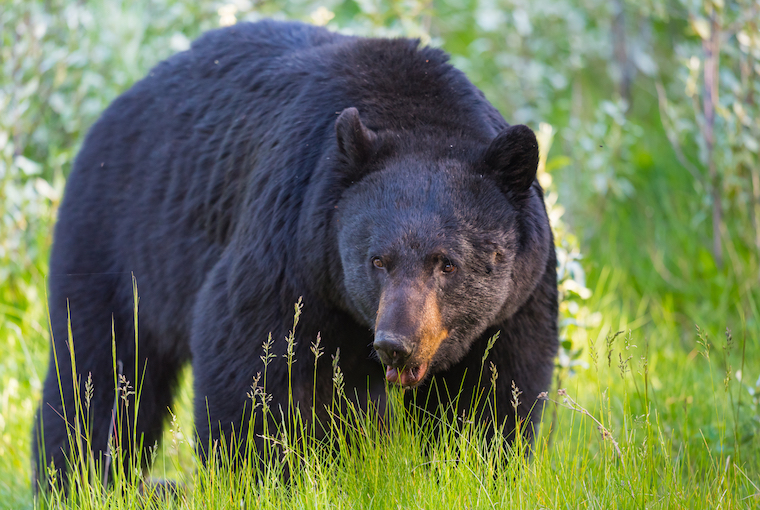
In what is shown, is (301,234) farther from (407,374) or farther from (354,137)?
(407,374)

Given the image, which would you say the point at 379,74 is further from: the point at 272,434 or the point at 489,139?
the point at 272,434

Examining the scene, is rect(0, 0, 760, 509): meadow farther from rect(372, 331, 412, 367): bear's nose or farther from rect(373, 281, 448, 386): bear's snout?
rect(372, 331, 412, 367): bear's nose

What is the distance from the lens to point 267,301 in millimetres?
3115

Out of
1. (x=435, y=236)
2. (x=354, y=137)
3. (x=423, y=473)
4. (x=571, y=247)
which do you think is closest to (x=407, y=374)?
(x=423, y=473)

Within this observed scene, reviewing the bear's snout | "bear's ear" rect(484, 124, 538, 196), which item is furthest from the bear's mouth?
"bear's ear" rect(484, 124, 538, 196)

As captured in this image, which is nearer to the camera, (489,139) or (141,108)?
(489,139)

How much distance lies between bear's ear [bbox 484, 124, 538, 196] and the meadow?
0.81 metres

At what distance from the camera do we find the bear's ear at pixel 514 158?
295cm

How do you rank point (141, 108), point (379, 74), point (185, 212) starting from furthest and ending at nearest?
point (141, 108) → point (185, 212) → point (379, 74)

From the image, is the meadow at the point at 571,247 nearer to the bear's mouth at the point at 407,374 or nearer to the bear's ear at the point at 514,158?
the bear's mouth at the point at 407,374

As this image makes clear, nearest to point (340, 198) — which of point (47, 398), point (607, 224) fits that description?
point (47, 398)

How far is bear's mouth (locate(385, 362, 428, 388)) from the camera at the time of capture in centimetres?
278

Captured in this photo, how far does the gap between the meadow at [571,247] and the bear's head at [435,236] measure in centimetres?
35

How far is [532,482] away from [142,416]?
226cm
